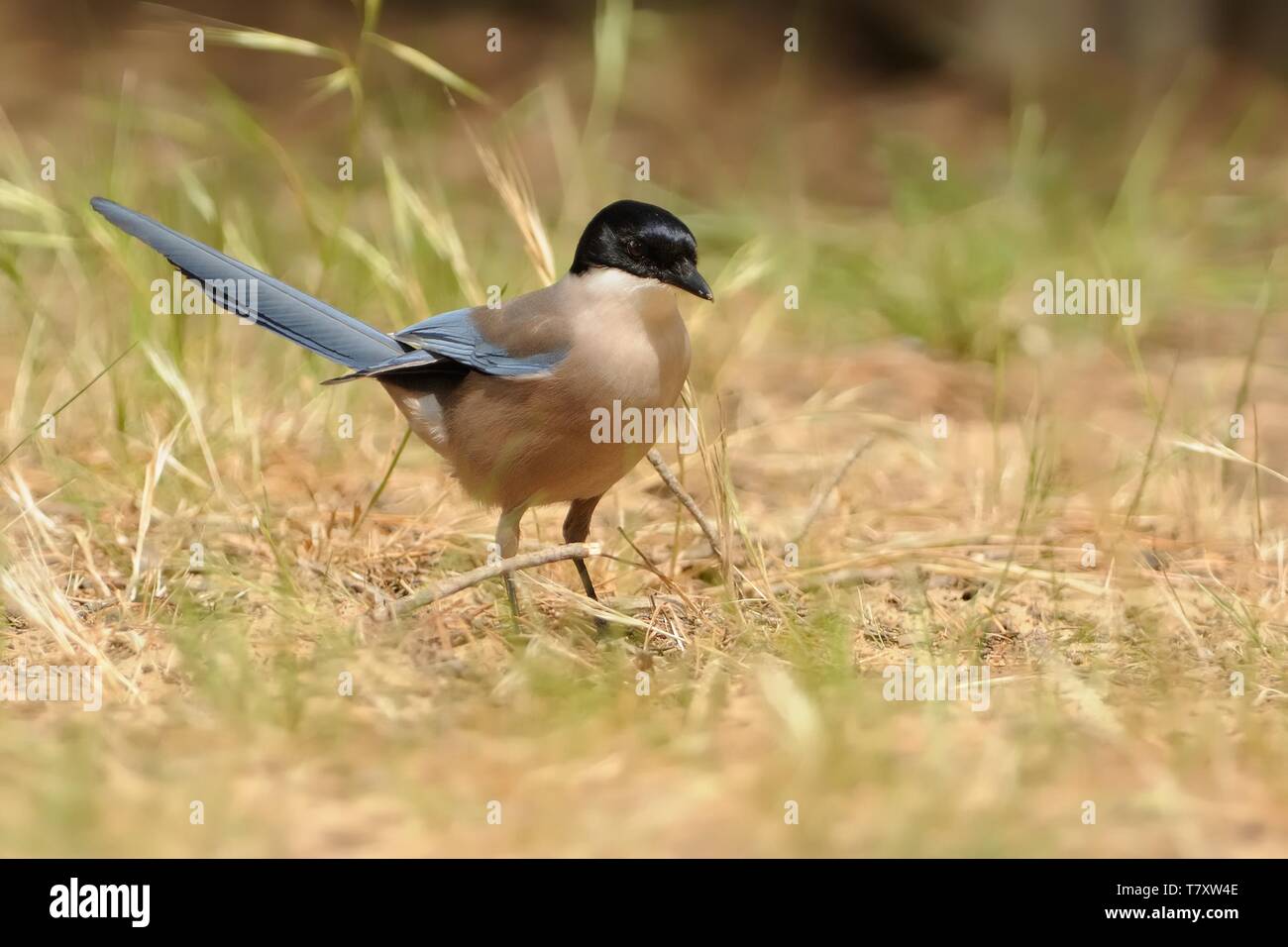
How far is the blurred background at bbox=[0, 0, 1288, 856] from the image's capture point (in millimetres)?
2713

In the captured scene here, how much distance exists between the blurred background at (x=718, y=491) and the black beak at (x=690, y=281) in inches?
15.3

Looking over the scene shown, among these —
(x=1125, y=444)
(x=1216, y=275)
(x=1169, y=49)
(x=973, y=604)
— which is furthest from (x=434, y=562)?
(x=1169, y=49)

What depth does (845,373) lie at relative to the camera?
5.88 m

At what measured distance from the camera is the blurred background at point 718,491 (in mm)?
2713

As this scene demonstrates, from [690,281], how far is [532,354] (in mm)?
419

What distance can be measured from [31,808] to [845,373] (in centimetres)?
385

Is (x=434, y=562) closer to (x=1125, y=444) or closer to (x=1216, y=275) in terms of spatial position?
(x=1125, y=444)

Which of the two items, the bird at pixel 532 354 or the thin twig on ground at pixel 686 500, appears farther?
the thin twig on ground at pixel 686 500

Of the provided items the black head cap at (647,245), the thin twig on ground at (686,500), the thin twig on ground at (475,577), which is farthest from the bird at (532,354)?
the thin twig on ground at (475,577)

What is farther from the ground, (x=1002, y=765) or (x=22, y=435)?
(x=22, y=435)

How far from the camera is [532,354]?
371 cm

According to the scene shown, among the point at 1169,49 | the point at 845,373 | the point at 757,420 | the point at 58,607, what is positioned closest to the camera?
the point at 58,607

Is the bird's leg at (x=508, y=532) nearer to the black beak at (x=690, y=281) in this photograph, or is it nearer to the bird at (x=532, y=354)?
the bird at (x=532, y=354)

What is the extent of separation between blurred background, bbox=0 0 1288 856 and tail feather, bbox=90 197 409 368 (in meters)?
0.44
